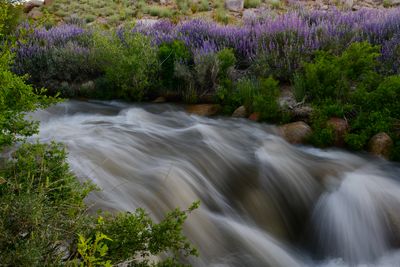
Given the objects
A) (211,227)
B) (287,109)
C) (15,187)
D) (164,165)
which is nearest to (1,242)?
(15,187)

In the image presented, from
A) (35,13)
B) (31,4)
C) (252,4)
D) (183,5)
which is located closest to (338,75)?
(252,4)

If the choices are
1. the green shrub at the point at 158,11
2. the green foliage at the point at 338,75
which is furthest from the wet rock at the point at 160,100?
the green shrub at the point at 158,11

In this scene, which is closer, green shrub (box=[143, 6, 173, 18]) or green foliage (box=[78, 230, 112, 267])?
green foliage (box=[78, 230, 112, 267])

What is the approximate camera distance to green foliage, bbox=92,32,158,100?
24.6ft

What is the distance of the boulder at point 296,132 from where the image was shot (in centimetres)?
613

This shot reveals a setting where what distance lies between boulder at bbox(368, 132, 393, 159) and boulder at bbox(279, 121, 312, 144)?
816 mm

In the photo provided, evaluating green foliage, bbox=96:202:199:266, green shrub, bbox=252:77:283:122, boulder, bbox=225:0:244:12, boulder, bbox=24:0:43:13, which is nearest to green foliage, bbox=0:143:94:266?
green foliage, bbox=96:202:199:266

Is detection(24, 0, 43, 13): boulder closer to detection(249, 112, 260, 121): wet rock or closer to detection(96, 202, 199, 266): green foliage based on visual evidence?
detection(249, 112, 260, 121): wet rock

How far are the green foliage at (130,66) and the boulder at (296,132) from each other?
102 inches

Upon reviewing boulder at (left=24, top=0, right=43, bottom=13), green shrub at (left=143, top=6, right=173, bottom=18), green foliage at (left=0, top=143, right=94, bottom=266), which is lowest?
green shrub at (left=143, top=6, right=173, bottom=18)

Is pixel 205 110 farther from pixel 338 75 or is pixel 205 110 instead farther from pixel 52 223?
pixel 52 223

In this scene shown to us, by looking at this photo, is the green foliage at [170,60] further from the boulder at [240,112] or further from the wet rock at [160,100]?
the boulder at [240,112]

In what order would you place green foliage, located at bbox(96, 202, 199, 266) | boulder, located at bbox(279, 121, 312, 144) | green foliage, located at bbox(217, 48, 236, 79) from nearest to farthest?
green foliage, located at bbox(96, 202, 199, 266) → boulder, located at bbox(279, 121, 312, 144) → green foliage, located at bbox(217, 48, 236, 79)

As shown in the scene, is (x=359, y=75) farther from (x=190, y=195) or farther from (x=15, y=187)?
(x=15, y=187)
